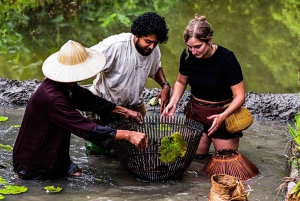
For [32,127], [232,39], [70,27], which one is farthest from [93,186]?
[70,27]

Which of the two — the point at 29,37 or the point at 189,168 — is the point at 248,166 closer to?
the point at 189,168

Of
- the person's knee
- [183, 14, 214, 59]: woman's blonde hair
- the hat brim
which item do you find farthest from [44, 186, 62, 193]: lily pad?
[183, 14, 214, 59]: woman's blonde hair

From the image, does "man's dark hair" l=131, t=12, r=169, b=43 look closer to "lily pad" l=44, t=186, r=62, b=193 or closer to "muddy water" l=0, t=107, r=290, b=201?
"muddy water" l=0, t=107, r=290, b=201

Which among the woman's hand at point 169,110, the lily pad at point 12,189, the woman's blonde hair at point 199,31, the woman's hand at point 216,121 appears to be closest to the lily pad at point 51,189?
the lily pad at point 12,189

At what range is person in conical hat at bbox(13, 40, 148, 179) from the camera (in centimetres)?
445

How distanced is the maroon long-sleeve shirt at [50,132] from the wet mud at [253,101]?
2.40m

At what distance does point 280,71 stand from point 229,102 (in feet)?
13.2

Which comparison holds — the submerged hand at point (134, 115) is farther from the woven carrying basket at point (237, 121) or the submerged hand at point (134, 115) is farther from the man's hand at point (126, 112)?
the woven carrying basket at point (237, 121)

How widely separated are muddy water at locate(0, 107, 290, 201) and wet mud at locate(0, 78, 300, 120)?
798 millimetres

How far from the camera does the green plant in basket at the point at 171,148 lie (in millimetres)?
4602

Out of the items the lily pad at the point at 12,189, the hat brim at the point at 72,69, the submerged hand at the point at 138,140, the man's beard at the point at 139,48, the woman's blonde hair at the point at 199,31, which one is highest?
the woman's blonde hair at the point at 199,31

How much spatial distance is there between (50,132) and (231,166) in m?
1.68

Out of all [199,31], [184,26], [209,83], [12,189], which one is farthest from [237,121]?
[184,26]

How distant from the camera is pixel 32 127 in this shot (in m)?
4.62
